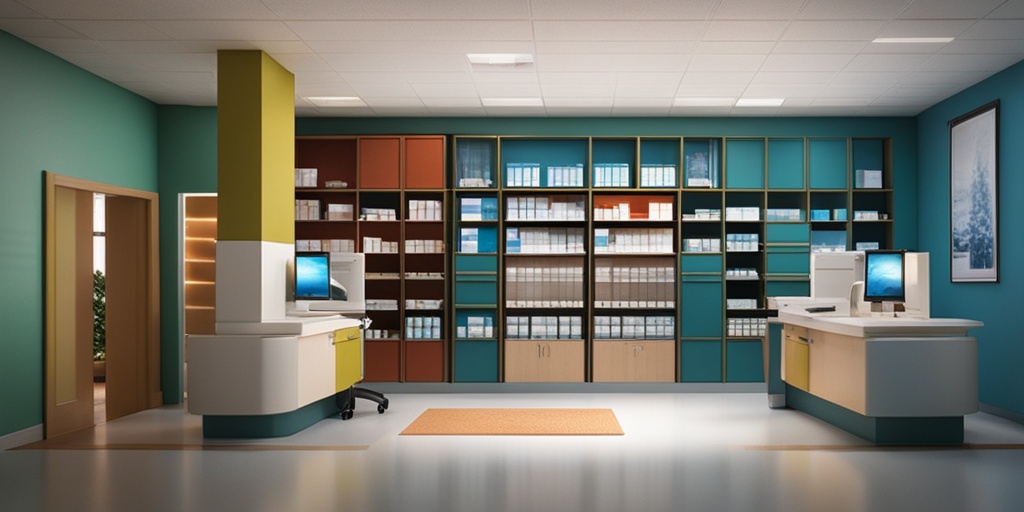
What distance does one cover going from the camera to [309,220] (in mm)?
10469

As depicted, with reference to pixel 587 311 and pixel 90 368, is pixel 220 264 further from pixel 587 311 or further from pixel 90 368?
pixel 587 311

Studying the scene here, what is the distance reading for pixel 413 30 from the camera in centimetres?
682

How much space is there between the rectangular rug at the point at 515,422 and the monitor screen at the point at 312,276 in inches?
58.5

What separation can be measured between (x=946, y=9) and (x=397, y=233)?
6.64 m

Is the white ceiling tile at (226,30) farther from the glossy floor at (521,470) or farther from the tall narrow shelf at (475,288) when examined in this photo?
the tall narrow shelf at (475,288)

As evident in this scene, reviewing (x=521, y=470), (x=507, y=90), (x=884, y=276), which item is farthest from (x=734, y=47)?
(x=521, y=470)

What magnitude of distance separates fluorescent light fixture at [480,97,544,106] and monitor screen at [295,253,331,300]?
2.88m

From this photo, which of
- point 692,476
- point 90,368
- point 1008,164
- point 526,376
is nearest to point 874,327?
point 692,476

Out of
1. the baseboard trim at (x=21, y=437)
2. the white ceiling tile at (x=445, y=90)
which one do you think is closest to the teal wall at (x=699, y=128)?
the white ceiling tile at (x=445, y=90)

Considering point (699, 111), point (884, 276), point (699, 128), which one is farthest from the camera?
point (699, 128)

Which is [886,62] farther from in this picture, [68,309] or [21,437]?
[21,437]

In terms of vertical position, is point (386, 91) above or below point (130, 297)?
above

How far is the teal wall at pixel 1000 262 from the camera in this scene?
8070 millimetres

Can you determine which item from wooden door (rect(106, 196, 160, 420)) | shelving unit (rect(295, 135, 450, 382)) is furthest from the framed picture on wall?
wooden door (rect(106, 196, 160, 420))
